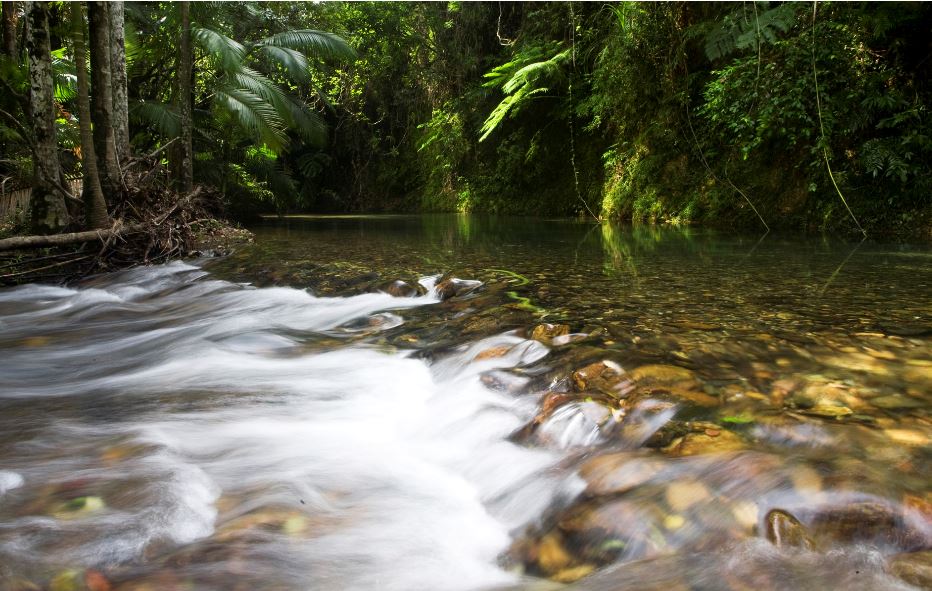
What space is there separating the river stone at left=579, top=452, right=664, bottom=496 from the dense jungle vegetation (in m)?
3.89

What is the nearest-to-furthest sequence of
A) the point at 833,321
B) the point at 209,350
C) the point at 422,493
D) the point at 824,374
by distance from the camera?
the point at 422,493, the point at 824,374, the point at 833,321, the point at 209,350

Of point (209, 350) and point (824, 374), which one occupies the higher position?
point (824, 374)

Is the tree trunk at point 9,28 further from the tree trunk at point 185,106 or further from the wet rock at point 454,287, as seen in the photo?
the wet rock at point 454,287

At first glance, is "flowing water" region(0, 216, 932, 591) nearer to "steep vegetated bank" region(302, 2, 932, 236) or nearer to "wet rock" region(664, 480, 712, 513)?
"wet rock" region(664, 480, 712, 513)

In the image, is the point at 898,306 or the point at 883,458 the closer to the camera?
the point at 883,458

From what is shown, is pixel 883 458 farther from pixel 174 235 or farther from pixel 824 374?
pixel 174 235

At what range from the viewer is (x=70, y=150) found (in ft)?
35.8

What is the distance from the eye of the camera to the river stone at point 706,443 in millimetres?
1786

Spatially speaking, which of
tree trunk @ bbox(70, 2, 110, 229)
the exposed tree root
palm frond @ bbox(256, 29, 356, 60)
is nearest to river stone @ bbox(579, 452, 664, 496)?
the exposed tree root

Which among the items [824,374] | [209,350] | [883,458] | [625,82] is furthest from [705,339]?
[625,82]

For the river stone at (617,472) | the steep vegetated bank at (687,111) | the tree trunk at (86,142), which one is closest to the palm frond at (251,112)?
the steep vegetated bank at (687,111)

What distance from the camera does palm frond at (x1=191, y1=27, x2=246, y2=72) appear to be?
10.3 meters

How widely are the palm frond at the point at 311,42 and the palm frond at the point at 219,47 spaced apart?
337 cm

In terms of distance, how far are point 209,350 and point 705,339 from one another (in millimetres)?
2940
